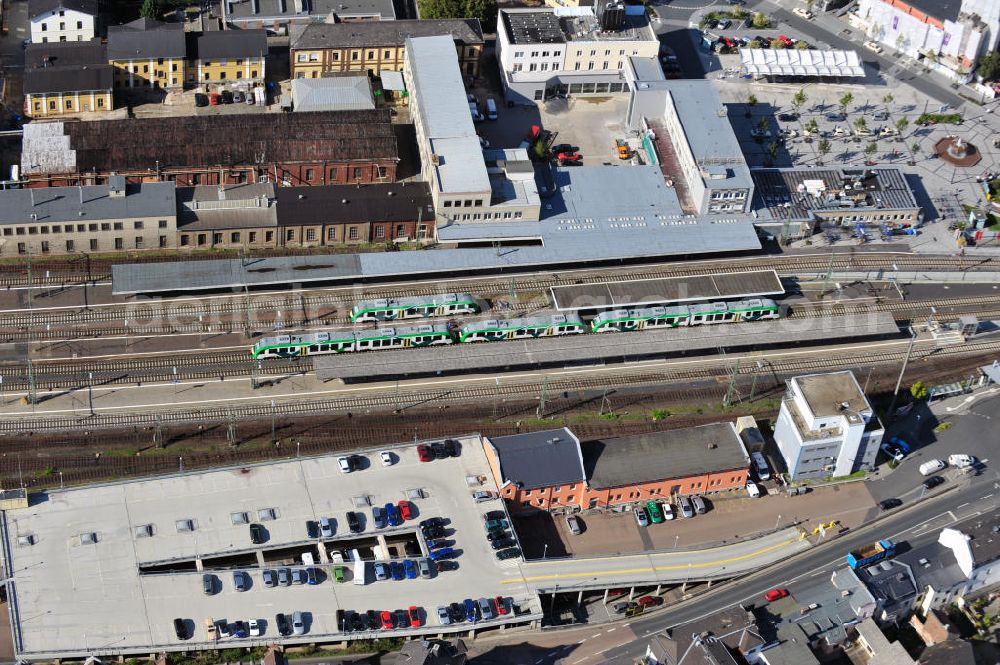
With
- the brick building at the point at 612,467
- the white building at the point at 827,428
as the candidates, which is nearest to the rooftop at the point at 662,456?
the brick building at the point at 612,467

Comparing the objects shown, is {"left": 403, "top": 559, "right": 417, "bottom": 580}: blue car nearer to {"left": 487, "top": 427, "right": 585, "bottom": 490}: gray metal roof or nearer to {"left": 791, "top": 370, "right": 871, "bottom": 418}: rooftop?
{"left": 487, "top": 427, "right": 585, "bottom": 490}: gray metal roof

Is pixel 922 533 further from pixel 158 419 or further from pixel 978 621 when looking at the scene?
pixel 158 419

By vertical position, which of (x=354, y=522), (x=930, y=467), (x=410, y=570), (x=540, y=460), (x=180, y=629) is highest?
(x=540, y=460)

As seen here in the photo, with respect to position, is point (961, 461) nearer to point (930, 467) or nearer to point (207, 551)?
point (930, 467)

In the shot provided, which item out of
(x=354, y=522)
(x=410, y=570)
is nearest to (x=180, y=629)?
(x=354, y=522)

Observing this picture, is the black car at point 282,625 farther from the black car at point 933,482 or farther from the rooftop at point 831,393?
the black car at point 933,482

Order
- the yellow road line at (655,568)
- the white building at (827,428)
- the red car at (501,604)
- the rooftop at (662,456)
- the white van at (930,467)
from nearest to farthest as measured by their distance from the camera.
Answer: the red car at (501,604), the yellow road line at (655,568), the rooftop at (662,456), the white building at (827,428), the white van at (930,467)

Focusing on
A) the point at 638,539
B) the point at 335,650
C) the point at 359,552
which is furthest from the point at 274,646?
the point at 638,539
